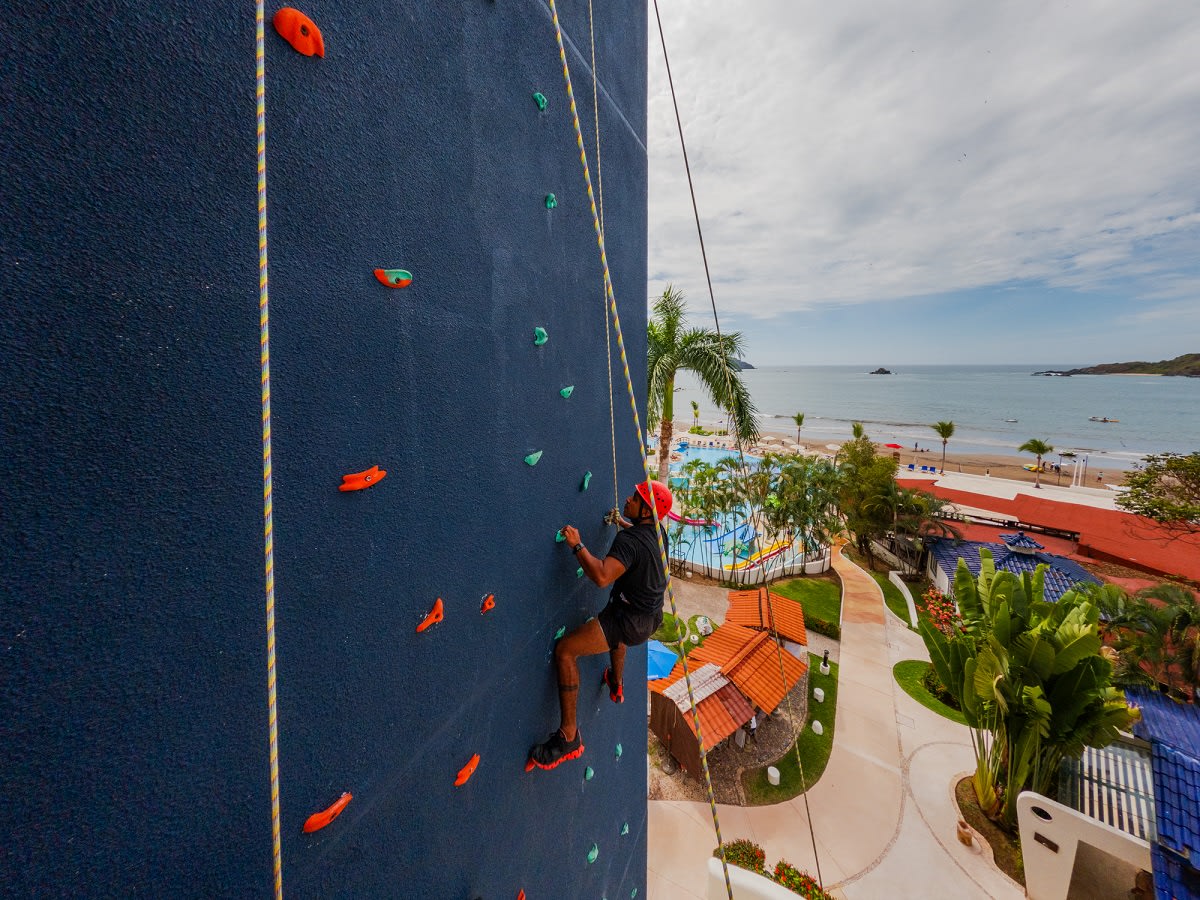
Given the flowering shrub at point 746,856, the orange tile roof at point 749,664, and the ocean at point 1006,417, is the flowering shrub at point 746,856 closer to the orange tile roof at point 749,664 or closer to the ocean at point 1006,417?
the orange tile roof at point 749,664

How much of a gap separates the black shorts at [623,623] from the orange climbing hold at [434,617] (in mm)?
1396

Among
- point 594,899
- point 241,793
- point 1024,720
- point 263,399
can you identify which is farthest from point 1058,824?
point 263,399

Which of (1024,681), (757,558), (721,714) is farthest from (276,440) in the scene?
(757,558)

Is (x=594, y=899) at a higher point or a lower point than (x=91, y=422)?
lower

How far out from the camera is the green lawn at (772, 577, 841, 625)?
1933 cm

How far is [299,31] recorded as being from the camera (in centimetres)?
163

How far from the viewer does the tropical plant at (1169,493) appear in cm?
1762

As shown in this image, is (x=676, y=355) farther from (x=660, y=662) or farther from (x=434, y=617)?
(x=434, y=617)

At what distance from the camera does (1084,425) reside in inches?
3415

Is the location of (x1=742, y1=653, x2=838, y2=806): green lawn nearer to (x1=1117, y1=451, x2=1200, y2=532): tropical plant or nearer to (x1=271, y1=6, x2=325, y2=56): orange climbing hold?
(x1=271, y1=6, x2=325, y2=56): orange climbing hold

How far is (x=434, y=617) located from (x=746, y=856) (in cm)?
920

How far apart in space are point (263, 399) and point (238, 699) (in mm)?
924

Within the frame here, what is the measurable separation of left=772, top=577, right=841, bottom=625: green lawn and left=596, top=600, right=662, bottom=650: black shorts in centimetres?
1758

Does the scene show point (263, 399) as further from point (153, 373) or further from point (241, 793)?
point (241, 793)
